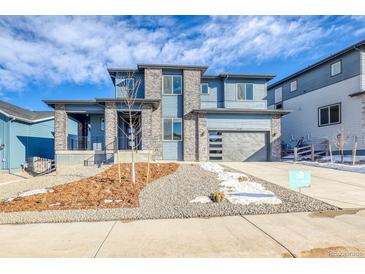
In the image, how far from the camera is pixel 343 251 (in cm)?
295

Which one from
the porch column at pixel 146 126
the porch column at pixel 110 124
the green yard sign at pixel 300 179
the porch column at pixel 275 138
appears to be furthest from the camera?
the porch column at pixel 275 138

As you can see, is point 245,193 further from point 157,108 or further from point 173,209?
point 157,108

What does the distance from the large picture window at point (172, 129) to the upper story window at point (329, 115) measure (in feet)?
39.7

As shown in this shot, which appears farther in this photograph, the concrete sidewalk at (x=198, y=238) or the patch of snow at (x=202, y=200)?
the patch of snow at (x=202, y=200)

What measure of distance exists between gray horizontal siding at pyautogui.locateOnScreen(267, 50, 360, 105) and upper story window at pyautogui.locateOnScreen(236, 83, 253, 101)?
6.09 m

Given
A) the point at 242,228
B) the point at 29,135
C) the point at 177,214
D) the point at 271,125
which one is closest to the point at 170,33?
the point at 177,214

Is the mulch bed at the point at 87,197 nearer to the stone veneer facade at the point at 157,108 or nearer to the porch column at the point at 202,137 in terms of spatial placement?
the stone veneer facade at the point at 157,108

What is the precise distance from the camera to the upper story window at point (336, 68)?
15505 mm

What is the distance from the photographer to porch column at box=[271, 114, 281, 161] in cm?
1472

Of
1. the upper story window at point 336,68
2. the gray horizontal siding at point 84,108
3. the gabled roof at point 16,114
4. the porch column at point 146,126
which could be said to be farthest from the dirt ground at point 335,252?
the upper story window at point 336,68

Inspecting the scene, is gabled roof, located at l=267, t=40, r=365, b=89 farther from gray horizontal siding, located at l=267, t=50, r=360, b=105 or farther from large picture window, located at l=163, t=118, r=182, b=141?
large picture window, located at l=163, t=118, r=182, b=141

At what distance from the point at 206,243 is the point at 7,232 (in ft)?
11.9

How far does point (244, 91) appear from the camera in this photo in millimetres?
16500

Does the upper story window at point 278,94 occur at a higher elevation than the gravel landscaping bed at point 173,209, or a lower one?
higher
